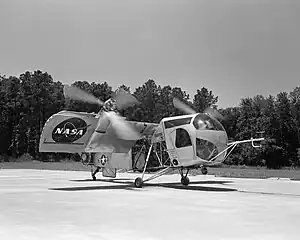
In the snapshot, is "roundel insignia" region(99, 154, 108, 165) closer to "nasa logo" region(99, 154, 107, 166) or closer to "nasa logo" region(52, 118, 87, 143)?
"nasa logo" region(99, 154, 107, 166)

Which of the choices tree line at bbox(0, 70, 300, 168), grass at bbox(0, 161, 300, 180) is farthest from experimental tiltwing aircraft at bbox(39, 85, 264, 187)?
tree line at bbox(0, 70, 300, 168)

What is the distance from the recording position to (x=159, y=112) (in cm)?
8375

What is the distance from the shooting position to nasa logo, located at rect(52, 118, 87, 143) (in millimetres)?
23531

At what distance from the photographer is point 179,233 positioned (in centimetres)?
895

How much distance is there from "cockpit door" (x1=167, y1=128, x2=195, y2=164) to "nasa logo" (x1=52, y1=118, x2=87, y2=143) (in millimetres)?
5282

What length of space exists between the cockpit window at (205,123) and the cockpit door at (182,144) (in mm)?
709

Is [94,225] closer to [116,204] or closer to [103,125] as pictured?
[116,204]

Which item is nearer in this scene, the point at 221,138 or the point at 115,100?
the point at 221,138

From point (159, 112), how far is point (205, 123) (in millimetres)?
62965

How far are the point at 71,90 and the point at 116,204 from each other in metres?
10.1

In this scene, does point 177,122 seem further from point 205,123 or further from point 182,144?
point 205,123

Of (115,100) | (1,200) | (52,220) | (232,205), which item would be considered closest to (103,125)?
(115,100)

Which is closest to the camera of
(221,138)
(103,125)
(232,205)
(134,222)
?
(134,222)

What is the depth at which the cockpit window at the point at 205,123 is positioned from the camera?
20719mm
